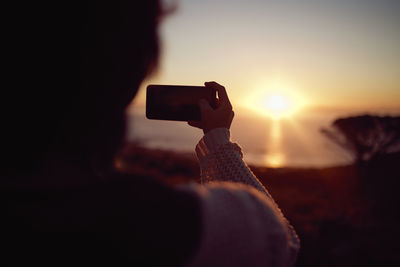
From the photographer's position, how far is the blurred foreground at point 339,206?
16.2ft

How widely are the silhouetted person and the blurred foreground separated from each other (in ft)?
0.30

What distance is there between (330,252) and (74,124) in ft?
17.6

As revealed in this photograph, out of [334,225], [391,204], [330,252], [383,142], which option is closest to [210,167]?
[330,252]

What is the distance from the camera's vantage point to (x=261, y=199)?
0.73 m

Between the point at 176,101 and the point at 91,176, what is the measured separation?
35.9 inches

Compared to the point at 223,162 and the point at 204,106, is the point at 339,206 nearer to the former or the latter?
the point at 204,106

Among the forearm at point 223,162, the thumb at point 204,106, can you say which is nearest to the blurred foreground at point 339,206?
the forearm at point 223,162

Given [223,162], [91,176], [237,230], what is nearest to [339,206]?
[223,162]

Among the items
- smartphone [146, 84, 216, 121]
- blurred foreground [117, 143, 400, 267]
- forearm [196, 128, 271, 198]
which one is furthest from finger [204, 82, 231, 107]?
blurred foreground [117, 143, 400, 267]

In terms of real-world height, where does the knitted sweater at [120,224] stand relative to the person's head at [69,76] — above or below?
below

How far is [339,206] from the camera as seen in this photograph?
9328 mm

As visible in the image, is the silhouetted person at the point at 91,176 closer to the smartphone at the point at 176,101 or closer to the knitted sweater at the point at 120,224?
the knitted sweater at the point at 120,224

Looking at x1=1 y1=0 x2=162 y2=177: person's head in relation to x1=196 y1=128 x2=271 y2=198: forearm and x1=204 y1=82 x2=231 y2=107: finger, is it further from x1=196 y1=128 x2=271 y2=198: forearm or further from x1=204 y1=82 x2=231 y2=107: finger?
x1=204 y1=82 x2=231 y2=107: finger

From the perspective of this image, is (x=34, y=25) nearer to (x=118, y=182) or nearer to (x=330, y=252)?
(x=118, y=182)
